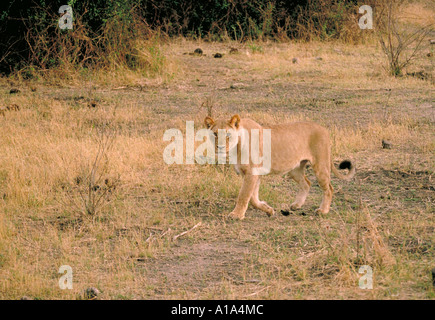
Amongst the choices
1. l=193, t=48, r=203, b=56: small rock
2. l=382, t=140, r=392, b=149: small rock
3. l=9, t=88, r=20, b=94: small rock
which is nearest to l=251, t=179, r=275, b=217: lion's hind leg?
l=382, t=140, r=392, b=149: small rock

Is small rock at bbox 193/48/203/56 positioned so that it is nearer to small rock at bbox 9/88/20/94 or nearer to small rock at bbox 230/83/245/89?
small rock at bbox 230/83/245/89

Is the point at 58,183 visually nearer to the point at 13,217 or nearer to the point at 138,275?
the point at 13,217

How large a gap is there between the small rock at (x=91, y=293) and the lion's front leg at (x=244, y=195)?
6.05 feet

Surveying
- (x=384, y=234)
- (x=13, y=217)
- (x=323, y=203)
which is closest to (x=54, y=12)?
(x=13, y=217)

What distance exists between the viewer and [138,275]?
186 inches

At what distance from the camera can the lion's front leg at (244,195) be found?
568 centimetres

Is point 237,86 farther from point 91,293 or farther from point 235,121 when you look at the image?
point 91,293

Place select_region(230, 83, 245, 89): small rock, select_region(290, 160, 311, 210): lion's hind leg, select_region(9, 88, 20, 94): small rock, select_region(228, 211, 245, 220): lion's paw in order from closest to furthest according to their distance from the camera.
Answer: select_region(228, 211, 245, 220): lion's paw, select_region(290, 160, 311, 210): lion's hind leg, select_region(9, 88, 20, 94): small rock, select_region(230, 83, 245, 89): small rock

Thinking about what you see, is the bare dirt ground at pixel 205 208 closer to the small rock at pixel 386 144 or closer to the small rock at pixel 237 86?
the small rock at pixel 386 144

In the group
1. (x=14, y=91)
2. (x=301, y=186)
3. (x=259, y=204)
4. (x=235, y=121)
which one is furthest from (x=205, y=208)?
(x=14, y=91)

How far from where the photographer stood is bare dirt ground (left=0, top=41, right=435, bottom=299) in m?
4.55

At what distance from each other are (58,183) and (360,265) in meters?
3.66

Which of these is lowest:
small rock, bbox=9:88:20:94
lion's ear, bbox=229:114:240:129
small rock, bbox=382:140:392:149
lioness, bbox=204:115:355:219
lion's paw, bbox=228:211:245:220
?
lion's paw, bbox=228:211:245:220

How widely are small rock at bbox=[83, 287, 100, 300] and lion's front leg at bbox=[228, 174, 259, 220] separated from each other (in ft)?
6.05
